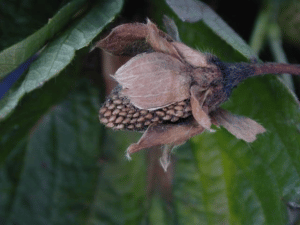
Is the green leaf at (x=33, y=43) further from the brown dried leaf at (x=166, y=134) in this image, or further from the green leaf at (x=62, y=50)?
the brown dried leaf at (x=166, y=134)

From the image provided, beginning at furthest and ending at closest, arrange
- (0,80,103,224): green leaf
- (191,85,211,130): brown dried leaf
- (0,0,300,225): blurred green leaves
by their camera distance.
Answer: (0,80,103,224): green leaf < (0,0,300,225): blurred green leaves < (191,85,211,130): brown dried leaf

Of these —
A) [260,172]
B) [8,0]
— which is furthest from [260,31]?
[8,0]

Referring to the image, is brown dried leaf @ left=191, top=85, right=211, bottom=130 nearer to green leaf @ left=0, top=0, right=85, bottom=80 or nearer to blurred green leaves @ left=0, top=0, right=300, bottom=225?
blurred green leaves @ left=0, top=0, right=300, bottom=225

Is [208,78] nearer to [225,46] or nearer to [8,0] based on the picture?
[225,46]

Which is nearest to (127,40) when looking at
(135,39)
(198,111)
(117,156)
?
(135,39)

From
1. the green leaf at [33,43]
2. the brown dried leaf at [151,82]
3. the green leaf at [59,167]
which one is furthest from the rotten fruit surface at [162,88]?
the green leaf at [59,167]

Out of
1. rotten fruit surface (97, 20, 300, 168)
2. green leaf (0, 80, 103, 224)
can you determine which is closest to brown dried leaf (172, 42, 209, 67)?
rotten fruit surface (97, 20, 300, 168)
